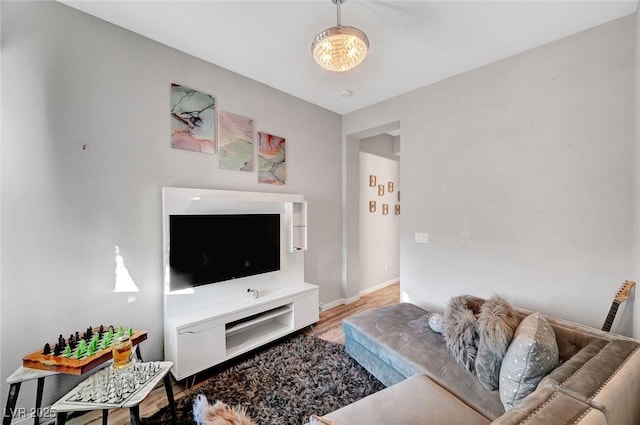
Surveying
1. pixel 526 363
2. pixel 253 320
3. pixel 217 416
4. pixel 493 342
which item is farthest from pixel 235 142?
pixel 526 363

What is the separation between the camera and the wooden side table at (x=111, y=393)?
1.29 metres

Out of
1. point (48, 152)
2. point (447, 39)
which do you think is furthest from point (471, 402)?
point (48, 152)

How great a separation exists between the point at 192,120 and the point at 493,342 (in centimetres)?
286

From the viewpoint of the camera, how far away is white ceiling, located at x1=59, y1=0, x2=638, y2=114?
179 centimetres

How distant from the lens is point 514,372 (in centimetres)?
124

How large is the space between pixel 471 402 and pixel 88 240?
8.92 feet

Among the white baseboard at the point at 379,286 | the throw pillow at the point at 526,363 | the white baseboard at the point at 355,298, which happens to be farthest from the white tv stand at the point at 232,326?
the throw pillow at the point at 526,363

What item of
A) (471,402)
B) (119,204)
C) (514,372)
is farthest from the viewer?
(119,204)

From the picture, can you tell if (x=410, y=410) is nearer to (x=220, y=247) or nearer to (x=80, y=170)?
(x=220, y=247)

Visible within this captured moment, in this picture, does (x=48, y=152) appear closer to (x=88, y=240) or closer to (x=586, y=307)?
(x=88, y=240)

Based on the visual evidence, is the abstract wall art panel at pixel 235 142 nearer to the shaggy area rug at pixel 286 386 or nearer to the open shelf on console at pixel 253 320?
the open shelf on console at pixel 253 320

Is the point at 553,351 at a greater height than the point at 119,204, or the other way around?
the point at 119,204

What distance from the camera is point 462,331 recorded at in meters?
1.65

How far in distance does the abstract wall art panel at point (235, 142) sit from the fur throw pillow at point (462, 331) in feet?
7.70
